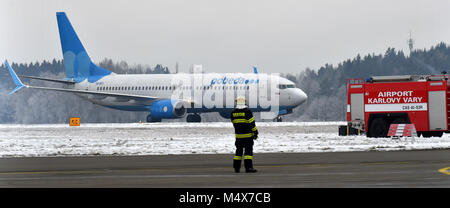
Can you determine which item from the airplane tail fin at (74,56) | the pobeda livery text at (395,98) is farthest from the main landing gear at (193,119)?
the pobeda livery text at (395,98)

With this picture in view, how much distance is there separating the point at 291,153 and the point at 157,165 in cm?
513

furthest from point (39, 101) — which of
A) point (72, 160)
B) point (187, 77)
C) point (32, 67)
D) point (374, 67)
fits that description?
point (72, 160)

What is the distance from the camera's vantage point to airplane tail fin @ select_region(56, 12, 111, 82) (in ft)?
204

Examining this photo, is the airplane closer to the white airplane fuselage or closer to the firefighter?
the white airplane fuselage

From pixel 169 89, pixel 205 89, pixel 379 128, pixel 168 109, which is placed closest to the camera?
pixel 379 128

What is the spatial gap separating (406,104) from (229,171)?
15242 millimetres

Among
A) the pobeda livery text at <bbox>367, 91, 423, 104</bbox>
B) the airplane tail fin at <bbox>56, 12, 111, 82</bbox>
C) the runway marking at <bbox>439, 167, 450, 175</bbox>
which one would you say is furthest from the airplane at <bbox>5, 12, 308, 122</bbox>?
the runway marking at <bbox>439, 167, 450, 175</bbox>

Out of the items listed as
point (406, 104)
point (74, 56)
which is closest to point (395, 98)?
point (406, 104)

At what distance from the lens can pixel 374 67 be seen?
463ft

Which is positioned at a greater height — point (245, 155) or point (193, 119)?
point (193, 119)

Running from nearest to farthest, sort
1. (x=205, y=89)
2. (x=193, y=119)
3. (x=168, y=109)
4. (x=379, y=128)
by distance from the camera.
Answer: (x=379, y=128) < (x=168, y=109) < (x=205, y=89) < (x=193, y=119)

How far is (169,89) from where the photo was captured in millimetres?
56156

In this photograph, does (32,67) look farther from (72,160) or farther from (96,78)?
(72,160)

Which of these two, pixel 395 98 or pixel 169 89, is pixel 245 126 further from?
pixel 169 89
